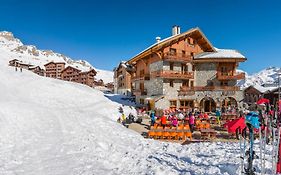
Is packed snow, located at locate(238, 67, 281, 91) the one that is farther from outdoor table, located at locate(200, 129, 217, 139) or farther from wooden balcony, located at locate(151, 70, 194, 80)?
wooden balcony, located at locate(151, 70, 194, 80)

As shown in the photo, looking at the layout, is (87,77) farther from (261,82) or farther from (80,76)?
(261,82)

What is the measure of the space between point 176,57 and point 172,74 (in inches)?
93.3

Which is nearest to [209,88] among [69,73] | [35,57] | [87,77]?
[87,77]

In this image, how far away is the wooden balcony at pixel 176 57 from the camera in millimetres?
30062

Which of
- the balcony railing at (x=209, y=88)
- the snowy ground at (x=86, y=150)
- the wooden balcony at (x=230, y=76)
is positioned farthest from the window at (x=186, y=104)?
the snowy ground at (x=86, y=150)

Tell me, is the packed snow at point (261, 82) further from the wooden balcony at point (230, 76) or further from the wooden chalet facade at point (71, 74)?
the wooden chalet facade at point (71, 74)

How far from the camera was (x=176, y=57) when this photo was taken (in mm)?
30578

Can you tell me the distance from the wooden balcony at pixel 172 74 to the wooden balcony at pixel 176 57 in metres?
1.58

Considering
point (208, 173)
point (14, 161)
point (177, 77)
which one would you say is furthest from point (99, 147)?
point (177, 77)

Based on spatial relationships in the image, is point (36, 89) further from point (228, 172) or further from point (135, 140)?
point (228, 172)

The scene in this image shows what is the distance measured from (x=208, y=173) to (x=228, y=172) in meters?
0.65

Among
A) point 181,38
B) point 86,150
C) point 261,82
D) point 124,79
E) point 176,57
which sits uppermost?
point 261,82

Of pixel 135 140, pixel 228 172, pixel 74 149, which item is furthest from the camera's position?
pixel 135 140

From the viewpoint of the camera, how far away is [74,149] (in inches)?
471
